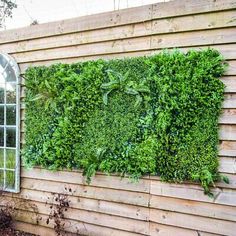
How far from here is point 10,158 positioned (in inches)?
183

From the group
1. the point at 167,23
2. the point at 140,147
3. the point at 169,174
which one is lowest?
the point at 169,174

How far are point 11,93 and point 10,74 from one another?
258 millimetres

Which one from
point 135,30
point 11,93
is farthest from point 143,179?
point 11,93

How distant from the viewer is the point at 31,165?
4301mm

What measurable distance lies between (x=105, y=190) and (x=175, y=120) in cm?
117

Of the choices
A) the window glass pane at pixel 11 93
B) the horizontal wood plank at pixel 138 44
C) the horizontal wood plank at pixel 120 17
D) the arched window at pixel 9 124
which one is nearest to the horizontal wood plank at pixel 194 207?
the horizontal wood plank at pixel 138 44

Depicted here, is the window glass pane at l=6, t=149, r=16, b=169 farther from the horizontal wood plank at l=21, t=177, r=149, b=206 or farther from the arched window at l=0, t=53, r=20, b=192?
the horizontal wood plank at l=21, t=177, r=149, b=206

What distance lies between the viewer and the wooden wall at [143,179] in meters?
3.15

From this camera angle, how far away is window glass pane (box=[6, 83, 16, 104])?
458cm

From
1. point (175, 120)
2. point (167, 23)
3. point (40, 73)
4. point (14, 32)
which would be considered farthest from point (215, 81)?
point (14, 32)

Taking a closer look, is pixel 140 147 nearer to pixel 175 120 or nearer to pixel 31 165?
pixel 175 120

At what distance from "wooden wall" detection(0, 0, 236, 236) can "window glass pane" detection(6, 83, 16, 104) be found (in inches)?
11.3

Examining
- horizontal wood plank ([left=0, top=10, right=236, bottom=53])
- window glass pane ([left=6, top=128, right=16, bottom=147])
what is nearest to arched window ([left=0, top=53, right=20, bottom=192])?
window glass pane ([left=6, top=128, right=16, bottom=147])

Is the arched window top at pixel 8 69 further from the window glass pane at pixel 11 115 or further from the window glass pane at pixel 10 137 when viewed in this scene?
the window glass pane at pixel 10 137
